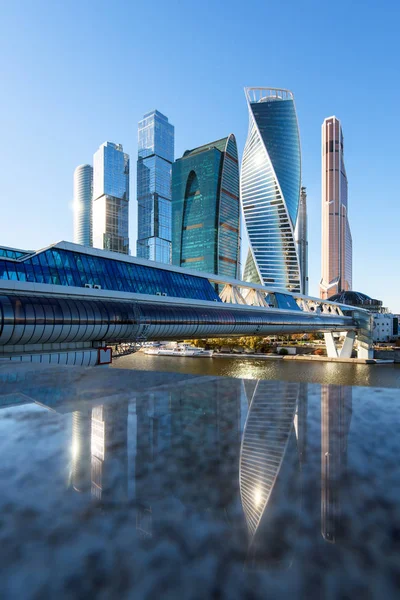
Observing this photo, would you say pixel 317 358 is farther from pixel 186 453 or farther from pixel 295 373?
pixel 186 453

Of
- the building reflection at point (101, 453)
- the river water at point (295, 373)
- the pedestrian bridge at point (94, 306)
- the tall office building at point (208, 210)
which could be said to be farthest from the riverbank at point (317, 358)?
the tall office building at point (208, 210)

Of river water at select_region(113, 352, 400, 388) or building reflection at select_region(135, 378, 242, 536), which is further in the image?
river water at select_region(113, 352, 400, 388)

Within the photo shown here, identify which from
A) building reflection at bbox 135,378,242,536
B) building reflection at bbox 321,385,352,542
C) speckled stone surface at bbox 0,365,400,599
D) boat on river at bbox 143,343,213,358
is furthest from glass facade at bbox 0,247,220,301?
boat on river at bbox 143,343,213,358

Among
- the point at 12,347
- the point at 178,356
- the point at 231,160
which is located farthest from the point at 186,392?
the point at 231,160

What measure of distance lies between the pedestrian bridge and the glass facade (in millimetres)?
70

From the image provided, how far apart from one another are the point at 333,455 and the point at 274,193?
404 feet

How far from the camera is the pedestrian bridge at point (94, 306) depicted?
17.9 m

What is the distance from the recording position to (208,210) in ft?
477

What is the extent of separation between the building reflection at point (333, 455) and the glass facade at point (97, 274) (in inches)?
851

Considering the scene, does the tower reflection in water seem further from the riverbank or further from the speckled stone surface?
the riverbank

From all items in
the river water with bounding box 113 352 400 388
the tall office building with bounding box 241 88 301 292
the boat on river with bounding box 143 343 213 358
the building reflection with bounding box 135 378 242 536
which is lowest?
the river water with bounding box 113 352 400 388

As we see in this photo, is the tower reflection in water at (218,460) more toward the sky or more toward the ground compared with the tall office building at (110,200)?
more toward the ground

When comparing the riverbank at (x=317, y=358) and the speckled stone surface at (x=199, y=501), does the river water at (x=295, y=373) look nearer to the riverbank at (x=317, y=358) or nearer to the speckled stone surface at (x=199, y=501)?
the riverbank at (x=317, y=358)

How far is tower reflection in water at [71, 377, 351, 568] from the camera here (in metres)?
2.53
